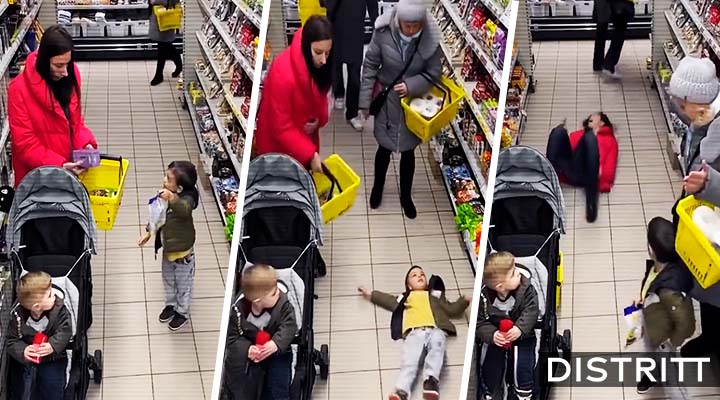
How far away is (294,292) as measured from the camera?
4246 mm

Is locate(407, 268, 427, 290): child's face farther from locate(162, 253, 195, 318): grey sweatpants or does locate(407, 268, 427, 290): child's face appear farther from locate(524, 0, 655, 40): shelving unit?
locate(524, 0, 655, 40): shelving unit

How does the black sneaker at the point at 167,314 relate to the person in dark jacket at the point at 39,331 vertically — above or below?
below

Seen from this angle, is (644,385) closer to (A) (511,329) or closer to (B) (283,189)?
(A) (511,329)

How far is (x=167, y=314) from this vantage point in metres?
4.75

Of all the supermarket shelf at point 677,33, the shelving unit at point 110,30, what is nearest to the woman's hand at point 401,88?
the supermarket shelf at point 677,33

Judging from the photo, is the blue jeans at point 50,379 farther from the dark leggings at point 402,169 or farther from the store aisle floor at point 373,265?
the dark leggings at point 402,169

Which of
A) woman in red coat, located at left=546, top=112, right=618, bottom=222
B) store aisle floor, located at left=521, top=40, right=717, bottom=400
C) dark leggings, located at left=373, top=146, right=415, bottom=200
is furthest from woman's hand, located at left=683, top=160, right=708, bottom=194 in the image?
dark leggings, located at left=373, top=146, right=415, bottom=200

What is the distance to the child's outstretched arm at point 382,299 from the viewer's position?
4.48 m

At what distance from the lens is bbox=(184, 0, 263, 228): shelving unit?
5.14 meters

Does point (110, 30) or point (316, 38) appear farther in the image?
point (110, 30)

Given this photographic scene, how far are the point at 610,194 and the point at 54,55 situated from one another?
7.28ft

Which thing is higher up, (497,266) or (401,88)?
(401,88)

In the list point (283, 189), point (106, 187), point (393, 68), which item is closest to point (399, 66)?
point (393, 68)

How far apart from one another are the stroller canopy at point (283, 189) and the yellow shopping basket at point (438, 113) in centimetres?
49
